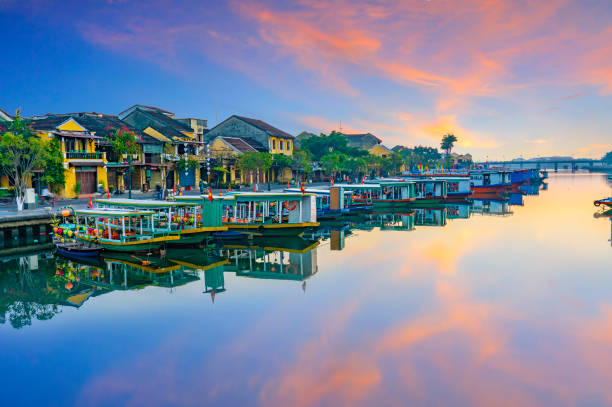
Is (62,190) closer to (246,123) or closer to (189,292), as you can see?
(189,292)

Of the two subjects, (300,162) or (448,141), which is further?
(448,141)

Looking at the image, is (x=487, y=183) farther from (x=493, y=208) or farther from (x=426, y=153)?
(x=426, y=153)

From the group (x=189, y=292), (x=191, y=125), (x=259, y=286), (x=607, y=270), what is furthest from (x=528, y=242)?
(x=191, y=125)

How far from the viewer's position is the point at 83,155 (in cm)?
4459

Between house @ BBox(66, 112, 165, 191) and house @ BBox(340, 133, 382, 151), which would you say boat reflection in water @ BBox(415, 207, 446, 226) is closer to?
house @ BBox(66, 112, 165, 191)

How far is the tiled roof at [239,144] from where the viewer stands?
6731cm

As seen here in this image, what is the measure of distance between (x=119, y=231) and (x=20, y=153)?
12262mm

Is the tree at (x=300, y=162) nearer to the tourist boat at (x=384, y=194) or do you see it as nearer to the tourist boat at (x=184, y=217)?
the tourist boat at (x=384, y=194)

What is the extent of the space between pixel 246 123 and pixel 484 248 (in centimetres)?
4952

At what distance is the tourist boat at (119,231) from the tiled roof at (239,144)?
125 feet

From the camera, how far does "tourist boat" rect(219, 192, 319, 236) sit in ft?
109

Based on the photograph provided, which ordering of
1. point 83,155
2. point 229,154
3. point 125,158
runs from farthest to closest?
point 229,154
point 125,158
point 83,155

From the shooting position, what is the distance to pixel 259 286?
2297 cm

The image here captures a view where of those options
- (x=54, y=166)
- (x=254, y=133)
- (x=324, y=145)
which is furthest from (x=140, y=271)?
(x=324, y=145)
